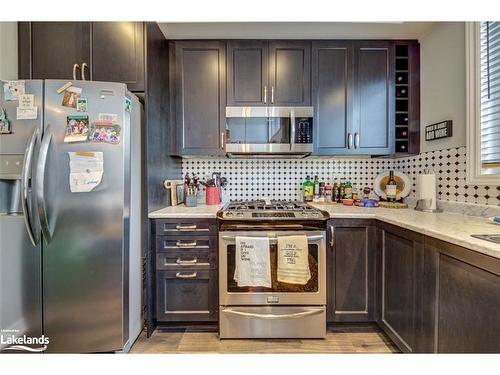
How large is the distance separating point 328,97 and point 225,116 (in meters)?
0.90

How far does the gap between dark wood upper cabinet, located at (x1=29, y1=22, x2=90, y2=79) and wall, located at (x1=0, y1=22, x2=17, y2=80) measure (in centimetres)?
5

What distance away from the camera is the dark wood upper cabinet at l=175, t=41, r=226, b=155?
2.06 meters

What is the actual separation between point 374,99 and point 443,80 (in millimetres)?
468

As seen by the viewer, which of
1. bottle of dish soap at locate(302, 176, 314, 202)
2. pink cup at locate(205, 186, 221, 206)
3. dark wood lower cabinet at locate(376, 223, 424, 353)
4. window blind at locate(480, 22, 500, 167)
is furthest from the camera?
bottle of dish soap at locate(302, 176, 314, 202)

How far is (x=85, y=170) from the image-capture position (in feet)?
4.66

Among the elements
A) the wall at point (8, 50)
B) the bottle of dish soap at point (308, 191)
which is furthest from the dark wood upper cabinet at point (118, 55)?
the bottle of dish soap at point (308, 191)

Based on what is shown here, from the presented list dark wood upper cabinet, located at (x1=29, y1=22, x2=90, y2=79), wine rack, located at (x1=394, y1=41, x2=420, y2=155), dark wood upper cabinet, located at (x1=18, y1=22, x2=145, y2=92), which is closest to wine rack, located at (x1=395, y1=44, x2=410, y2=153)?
wine rack, located at (x1=394, y1=41, x2=420, y2=155)

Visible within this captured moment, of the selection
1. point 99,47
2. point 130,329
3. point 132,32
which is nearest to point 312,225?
point 130,329

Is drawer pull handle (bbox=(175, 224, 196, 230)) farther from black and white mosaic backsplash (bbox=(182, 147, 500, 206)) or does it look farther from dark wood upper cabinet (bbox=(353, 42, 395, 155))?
dark wood upper cabinet (bbox=(353, 42, 395, 155))

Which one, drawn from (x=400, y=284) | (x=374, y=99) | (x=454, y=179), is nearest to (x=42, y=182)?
(x=400, y=284)

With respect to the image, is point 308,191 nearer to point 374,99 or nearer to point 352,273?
point 352,273

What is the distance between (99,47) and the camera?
1.70 meters

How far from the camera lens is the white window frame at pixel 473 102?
156cm

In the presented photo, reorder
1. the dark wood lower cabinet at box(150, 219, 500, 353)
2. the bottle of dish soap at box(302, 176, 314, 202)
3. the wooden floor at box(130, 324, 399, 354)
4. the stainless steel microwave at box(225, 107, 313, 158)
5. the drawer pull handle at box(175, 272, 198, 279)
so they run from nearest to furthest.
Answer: the dark wood lower cabinet at box(150, 219, 500, 353) → the wooden floor at box(130, 324, 399, 354) → the drawer pull handle at box(175, 272, 198, 279) → the stainless steel microwave at box(225, 107, 313, 158) → the bottle of dish soap at box(302, 176, 314, 202)
